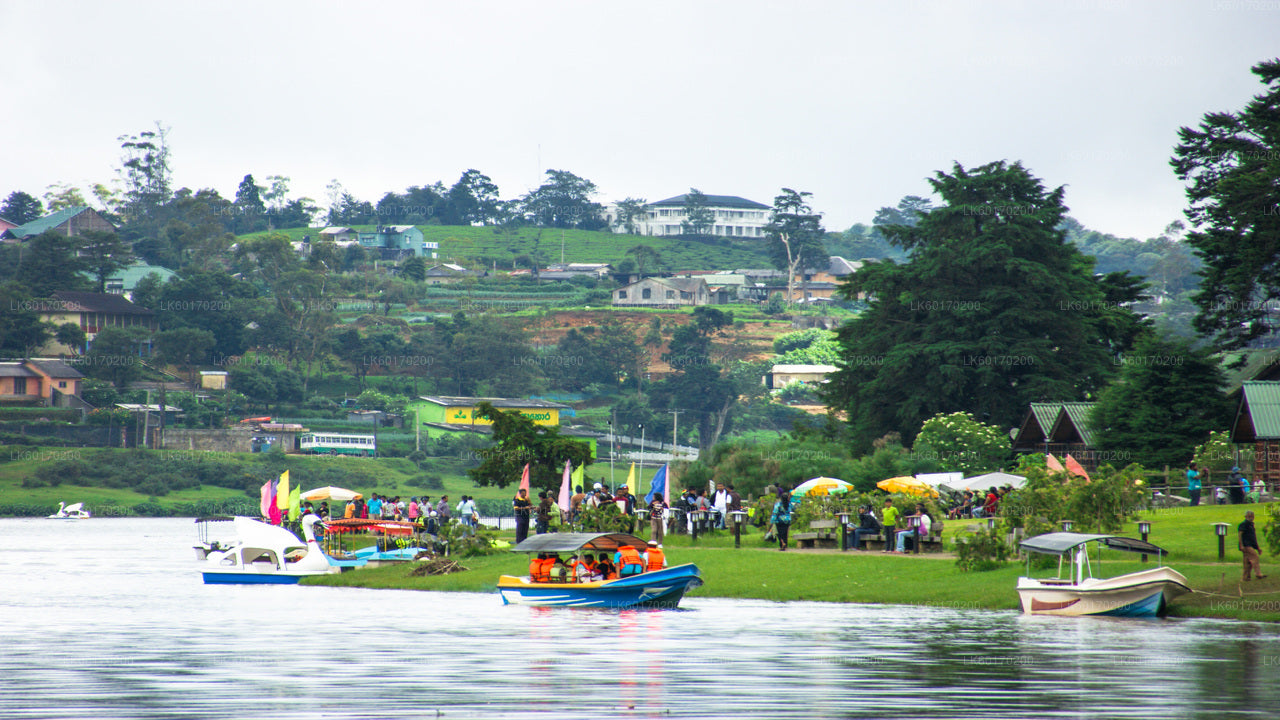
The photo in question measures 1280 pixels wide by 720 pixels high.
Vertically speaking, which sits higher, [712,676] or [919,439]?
[919,439]

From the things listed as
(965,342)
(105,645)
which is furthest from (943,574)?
(965,342)

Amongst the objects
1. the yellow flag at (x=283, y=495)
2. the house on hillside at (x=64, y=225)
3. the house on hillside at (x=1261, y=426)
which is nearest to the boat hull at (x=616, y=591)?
the yellow flag at (x=283, y=495)

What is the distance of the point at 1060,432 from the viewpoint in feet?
198

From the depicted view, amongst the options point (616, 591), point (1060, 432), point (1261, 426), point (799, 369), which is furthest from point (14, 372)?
point (616, 591)

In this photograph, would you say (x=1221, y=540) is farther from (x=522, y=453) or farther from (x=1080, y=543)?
(x=522, y=453)

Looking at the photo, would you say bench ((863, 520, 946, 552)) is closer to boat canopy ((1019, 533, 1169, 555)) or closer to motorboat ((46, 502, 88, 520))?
boat canopy ((1019, 533, 1169, 555))

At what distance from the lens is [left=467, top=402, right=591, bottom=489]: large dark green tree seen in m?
56.0

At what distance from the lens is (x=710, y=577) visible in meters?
36.3

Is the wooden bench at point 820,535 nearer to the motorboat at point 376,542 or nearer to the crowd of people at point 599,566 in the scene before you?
the crowd of people at point 599,566

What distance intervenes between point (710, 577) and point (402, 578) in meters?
9.99

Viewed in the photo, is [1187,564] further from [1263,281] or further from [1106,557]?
[1263,281]

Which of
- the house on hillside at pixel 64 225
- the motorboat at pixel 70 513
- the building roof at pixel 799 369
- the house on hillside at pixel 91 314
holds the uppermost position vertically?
the house on hillside at pixel 64 225

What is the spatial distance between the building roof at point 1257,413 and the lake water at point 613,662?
22350mm

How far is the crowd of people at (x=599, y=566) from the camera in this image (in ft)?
109
